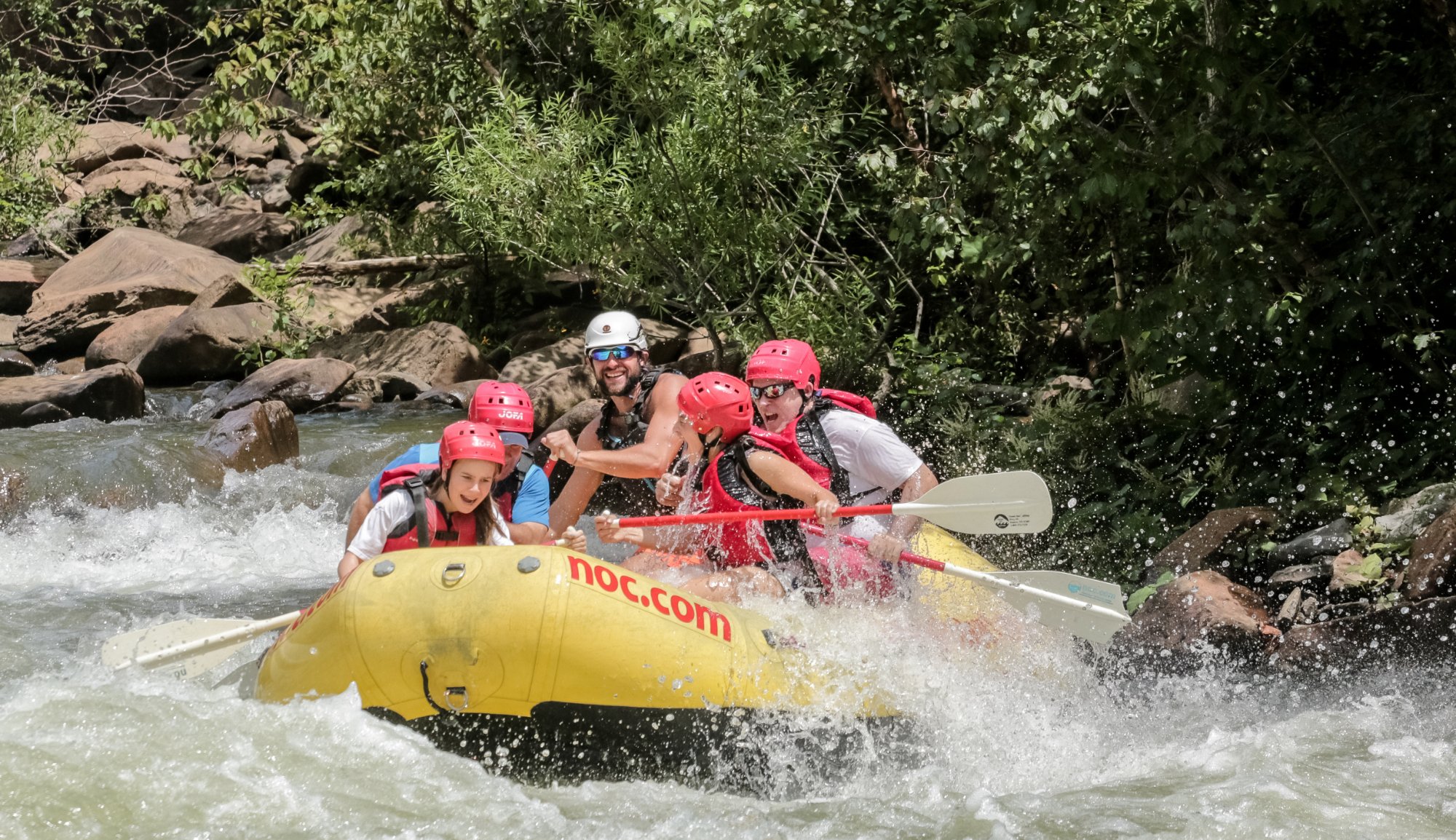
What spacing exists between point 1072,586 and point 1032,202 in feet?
8.51

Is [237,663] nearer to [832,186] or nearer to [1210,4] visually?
[1210,4]

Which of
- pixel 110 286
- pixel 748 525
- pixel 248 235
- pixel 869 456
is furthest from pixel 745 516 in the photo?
pixel 248 235

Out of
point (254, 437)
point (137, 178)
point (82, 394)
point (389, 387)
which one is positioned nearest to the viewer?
point (254, 437)

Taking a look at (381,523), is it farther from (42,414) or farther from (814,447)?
(42,414)

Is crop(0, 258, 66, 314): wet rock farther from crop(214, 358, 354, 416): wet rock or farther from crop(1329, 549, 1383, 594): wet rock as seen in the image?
crop(1329, 549, 1383, 594): wet rock

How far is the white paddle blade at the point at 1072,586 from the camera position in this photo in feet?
15.2

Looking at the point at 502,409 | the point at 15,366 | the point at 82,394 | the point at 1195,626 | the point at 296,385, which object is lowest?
the point at 15,366

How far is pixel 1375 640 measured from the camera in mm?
5008

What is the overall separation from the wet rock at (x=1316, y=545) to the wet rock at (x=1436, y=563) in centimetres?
45

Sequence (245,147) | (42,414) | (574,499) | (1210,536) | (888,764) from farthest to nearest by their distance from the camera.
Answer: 1. (245,147)
2. (42,414)
3. (1210,536)
4. (574,499)
5. (888,764)

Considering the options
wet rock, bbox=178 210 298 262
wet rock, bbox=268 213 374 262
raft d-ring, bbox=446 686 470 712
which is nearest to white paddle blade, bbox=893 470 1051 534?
raft d-ring, bbox=446 686 470 712

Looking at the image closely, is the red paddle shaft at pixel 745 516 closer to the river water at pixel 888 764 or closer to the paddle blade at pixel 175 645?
the river water at pixel 888 764

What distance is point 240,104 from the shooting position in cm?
1242

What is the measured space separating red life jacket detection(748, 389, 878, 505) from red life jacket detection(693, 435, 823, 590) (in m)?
0.07
